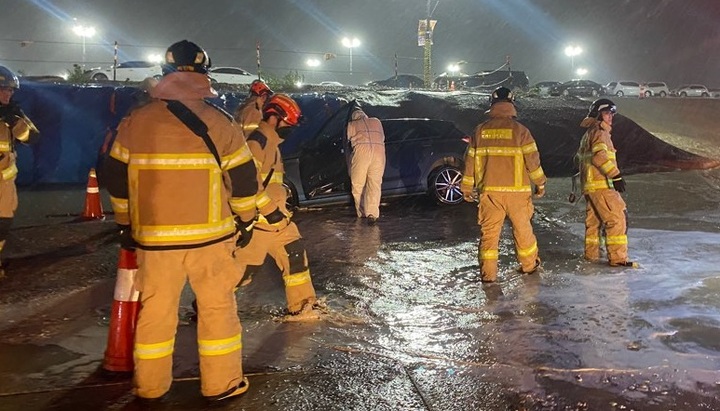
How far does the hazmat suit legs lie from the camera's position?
27.6 feet

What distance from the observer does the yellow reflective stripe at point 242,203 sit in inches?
124

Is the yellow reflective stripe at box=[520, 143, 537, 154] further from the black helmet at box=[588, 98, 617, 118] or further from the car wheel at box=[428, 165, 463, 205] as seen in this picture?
the car wheel at box=[428, 165, 463, 205]

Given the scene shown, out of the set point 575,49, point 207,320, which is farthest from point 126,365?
point 575,49

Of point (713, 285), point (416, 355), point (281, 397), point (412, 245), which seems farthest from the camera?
point (412, 245)

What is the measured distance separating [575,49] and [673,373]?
5850 centimetres

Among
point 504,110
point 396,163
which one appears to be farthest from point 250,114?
point 396,163

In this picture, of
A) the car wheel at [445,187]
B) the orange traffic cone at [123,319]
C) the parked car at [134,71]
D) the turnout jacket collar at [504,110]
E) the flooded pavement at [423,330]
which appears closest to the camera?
the flooded pavement at [423,330]

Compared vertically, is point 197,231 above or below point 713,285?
above

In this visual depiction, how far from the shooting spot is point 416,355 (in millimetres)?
3826

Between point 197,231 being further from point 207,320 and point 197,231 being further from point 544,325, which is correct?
point 544,325

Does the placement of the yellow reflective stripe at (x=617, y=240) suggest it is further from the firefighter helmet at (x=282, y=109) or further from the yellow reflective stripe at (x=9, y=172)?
the yellow reflective stripe at (x=9, y=172)

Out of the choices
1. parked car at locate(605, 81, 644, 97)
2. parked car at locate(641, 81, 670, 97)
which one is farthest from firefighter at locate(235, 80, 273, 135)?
parked car at locate(641, 81, 670, 97)

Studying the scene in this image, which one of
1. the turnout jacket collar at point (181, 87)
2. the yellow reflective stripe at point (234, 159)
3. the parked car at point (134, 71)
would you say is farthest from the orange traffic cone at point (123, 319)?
the parked car at point (134, 71)

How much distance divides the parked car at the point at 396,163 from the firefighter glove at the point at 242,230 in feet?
18.2
